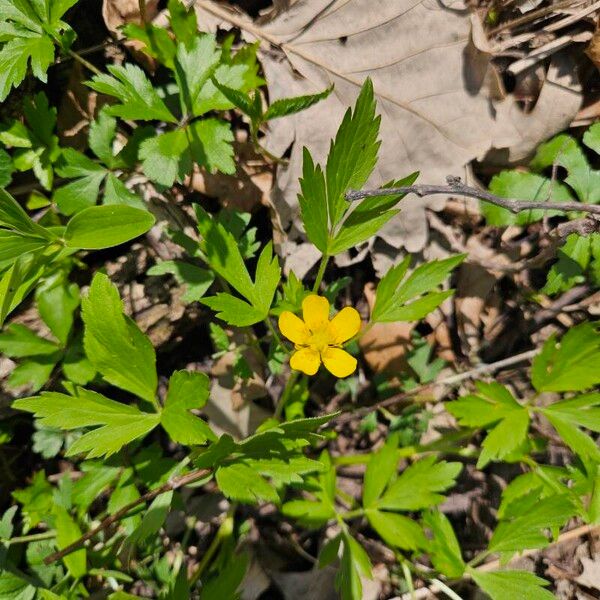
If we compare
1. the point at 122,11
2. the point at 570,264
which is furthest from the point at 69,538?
the point at 570,264

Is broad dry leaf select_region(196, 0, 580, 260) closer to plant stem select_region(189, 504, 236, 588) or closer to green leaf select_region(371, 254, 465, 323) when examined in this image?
green leaf select_region(371, 254, 465, 323)

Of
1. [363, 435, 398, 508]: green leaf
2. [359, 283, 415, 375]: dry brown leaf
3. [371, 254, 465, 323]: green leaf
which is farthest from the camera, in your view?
[359, 283, 415, 375]: dry brown leaf

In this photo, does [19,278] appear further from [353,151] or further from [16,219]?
[353,151]

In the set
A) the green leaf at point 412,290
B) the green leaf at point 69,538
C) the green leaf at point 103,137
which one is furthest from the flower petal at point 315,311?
the green leaf at point 69,538

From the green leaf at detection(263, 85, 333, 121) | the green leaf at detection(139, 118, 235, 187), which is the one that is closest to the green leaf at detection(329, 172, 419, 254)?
the green leaf at detection(263, 85, 333, 121)

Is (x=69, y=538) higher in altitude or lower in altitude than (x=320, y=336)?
lower

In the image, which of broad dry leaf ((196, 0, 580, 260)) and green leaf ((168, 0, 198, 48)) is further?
broad dry leaf ((196, 0, 580, 260))

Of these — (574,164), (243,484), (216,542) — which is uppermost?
(574,164)
